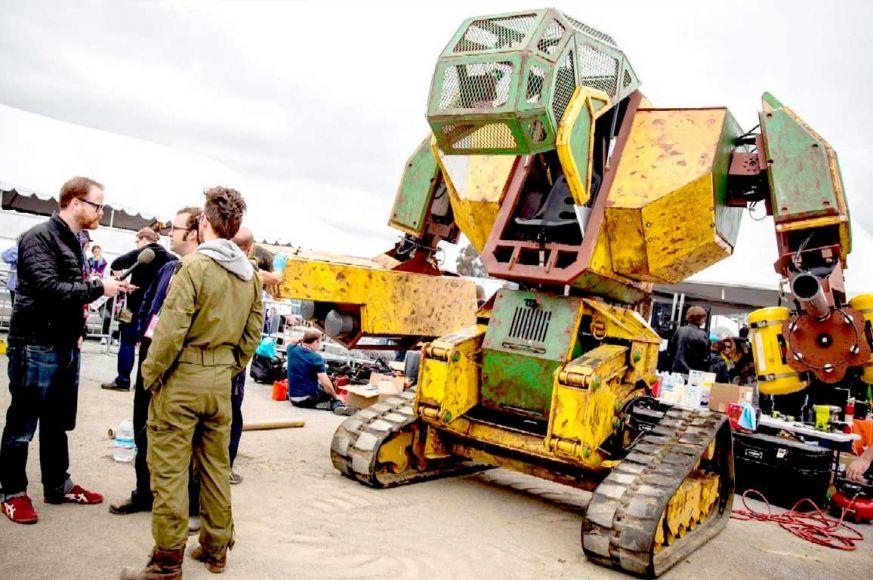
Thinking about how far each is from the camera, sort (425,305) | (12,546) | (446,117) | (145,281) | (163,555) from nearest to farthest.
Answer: (163,555), (12,546), (446,117), (145,281), (425,305)

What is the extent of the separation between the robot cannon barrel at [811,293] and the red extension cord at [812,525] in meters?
2.17

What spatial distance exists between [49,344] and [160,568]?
5.30 feet

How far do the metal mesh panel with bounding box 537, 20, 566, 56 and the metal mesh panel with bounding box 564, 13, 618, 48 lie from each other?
0.17 m

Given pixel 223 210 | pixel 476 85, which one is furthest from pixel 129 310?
pixel 476 85

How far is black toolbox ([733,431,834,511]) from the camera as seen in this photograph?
709 cm

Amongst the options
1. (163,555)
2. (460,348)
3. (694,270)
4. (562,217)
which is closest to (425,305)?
(460,348)

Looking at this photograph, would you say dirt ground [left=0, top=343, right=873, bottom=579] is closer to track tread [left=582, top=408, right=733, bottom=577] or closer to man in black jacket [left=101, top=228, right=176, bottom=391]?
track tread [left=582, top=408, right=733, bottom=577]

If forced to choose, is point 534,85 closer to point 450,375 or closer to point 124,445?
point 450,375

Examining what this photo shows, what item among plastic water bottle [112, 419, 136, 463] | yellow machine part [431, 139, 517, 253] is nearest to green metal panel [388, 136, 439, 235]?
yellow machine part [431, 139, 517, 253]

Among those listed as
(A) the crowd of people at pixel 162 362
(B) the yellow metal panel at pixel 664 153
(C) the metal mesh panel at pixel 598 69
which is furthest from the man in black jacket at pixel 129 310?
(B) the yellow metal panel at pixel 664 153

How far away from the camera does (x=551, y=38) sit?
4461mm

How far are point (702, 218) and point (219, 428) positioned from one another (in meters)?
3.61

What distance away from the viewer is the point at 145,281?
5.14 m

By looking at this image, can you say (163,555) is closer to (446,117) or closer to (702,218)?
(446,117)
